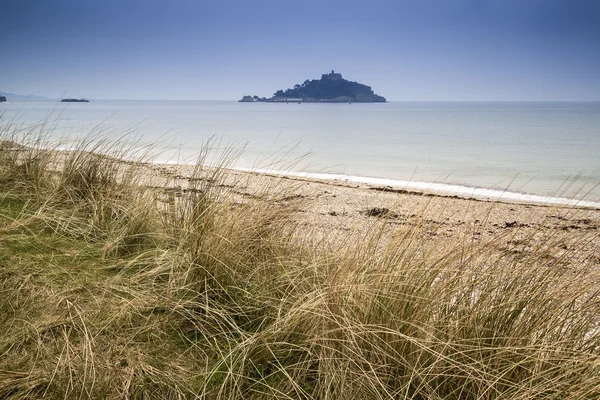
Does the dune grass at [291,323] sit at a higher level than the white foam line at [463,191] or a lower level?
higher

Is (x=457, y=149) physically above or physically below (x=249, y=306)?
below

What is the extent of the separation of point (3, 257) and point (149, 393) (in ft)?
5.34

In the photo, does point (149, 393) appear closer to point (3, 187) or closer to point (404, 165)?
point (3, 187)

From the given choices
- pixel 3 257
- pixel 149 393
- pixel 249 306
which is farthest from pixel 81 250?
pixel 149 393

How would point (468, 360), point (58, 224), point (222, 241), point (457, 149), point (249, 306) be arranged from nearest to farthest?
point (468, 360), point (249, 306), point (222, 241), point (58, 224), point (457, 149)

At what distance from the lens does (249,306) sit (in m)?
2.51

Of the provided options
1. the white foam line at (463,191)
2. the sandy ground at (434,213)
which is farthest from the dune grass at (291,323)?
the white foam line at (463,191)

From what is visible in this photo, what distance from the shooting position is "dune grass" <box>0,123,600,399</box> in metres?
1.77

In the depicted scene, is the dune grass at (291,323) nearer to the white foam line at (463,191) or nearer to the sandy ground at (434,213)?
the sandy ground at (434,213)

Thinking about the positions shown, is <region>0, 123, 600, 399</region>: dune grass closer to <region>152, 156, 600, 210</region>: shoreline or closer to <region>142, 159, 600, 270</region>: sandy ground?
<region>142, 159, 600, 270</region>: sandy ground

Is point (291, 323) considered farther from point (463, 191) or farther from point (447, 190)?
point (463, 191)

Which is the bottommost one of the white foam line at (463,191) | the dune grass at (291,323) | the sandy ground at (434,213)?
the white foam line at (463,191)

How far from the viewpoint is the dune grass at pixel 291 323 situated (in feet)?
5.79

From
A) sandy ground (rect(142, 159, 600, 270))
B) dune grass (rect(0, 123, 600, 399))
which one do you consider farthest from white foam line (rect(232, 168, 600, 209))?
dune grass (rect(0, 123, 600, 399))
